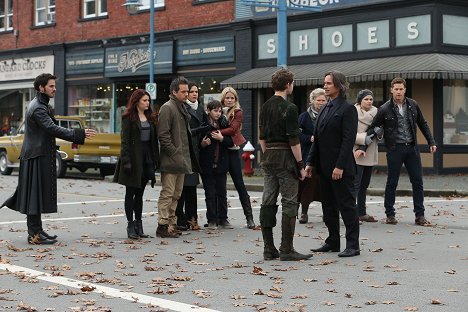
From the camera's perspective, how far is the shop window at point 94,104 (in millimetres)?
33875

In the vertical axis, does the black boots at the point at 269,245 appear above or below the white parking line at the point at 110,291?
above

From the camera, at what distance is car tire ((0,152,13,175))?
27.4 m

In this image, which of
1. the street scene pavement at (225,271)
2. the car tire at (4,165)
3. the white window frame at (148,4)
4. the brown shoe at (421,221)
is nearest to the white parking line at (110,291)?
the street scene pavement at (225,271)

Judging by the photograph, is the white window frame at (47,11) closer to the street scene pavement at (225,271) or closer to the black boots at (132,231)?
the street scene pavement at (225,271)

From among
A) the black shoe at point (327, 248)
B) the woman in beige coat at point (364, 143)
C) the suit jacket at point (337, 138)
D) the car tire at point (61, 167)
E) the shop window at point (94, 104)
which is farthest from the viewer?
the shop window at point (94, 104)

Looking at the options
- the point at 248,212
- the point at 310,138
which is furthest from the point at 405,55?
the point at 248,212

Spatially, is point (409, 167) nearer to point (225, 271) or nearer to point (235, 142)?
point (235, 142)

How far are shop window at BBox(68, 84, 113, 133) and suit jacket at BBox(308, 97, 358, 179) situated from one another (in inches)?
962

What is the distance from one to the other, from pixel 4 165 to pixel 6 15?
1362 centimetres

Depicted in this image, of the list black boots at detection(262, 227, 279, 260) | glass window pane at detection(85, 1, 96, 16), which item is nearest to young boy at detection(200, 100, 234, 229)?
black boots at detection(262, 227, 279, 260)

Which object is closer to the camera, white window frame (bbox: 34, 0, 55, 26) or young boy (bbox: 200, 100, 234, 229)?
young boy (bbox: 200, 100, 234, 229)

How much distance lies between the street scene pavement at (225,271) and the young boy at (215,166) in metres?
0.38

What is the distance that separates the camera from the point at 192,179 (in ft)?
39.4

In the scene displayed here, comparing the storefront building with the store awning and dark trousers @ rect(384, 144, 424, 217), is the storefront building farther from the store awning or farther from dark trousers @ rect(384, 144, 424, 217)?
dark trousers @ rect(384, 144, 424, 217)
